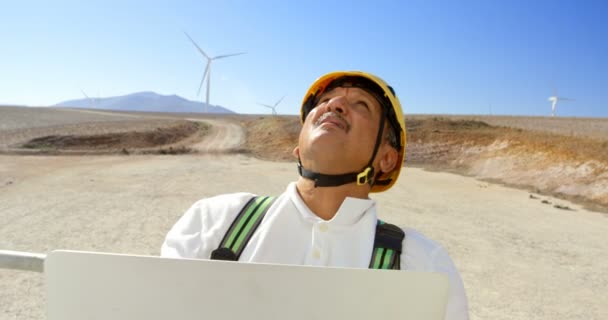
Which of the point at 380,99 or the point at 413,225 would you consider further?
the point at 413,225

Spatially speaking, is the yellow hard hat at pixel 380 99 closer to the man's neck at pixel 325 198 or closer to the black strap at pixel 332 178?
the black strap at pixel 332 178

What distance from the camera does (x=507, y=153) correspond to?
18.8 m

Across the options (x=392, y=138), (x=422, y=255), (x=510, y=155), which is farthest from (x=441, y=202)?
(x=422, y=255)

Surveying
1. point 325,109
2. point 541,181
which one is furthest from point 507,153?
point 325,109

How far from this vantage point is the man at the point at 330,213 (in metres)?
1.71

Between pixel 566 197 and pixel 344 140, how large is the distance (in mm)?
14101

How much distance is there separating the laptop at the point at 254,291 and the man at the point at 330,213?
0.65 meters

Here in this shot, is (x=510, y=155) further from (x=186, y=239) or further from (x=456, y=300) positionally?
(x=186, y=239)

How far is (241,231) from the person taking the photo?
1.82m

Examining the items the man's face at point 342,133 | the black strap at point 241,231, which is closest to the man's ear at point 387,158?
the man's face at point 342,133

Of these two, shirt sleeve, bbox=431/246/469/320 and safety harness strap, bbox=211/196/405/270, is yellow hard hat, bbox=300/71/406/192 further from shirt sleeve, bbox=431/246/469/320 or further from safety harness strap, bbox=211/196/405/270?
shirt sleeve, bbox=431/246/469/320

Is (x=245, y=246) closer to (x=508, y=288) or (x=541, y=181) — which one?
(x=508, y=288)

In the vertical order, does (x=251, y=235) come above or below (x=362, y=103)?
below

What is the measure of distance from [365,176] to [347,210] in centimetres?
32
